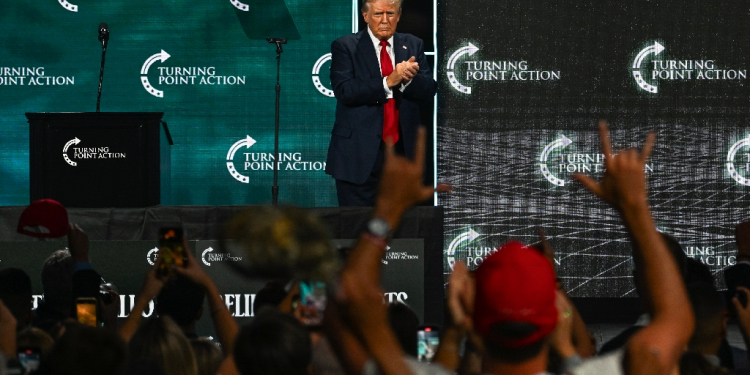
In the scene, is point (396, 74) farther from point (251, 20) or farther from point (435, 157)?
point (251, 20)

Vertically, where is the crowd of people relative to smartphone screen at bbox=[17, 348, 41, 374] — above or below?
above

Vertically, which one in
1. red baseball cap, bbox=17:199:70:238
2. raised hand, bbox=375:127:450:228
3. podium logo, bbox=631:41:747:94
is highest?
podium logo, bbox=631:41:747:94

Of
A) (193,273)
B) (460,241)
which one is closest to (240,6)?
(460,241)

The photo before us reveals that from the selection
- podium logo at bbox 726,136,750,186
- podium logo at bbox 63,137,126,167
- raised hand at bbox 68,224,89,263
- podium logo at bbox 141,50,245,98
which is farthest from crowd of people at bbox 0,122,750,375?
podium logo at bbox 141,50,245,98

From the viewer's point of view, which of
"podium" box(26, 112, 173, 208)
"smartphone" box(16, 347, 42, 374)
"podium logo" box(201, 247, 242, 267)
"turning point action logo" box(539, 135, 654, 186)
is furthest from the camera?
"turning point action logo" box(539, 135, 654, 186)

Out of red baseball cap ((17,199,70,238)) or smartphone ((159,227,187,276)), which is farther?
red baseball cap ((17,199,70,238))

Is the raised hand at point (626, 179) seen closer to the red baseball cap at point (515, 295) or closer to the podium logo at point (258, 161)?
the red baseball cap at point (515, 295)

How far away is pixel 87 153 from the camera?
5.97 meters

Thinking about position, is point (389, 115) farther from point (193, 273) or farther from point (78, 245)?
point (193, 273)

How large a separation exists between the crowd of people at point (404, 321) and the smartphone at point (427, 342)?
62mm

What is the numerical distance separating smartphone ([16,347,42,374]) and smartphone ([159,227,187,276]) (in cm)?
38

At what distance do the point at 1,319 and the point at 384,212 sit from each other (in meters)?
1.38

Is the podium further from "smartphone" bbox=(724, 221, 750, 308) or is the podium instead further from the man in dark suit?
"smartphone" bbox=(724, 221, 750, 308)

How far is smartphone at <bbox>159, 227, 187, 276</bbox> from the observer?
2.57 m
